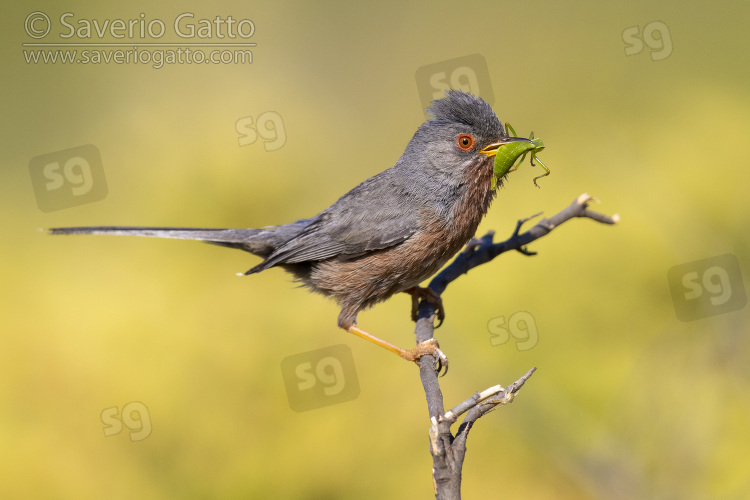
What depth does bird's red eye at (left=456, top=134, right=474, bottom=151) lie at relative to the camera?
3553mm

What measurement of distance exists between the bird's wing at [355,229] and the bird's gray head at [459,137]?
28 cm

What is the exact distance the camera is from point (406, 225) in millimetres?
3600

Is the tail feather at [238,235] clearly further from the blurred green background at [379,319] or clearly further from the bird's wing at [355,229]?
the blurred green background at [379,319]

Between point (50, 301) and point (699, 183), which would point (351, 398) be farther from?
point (699, 183)

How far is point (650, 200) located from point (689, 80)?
178 centimetres

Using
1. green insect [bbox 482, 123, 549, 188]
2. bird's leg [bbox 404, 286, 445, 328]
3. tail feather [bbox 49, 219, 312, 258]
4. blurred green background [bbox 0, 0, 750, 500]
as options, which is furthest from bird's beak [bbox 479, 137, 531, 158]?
blurred green background [bbox 0, 0, 750, 500]

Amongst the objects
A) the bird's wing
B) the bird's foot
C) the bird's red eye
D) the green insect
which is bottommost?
the bird's foot

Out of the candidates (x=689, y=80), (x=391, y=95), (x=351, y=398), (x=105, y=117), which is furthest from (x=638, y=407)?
(x=105, y=117)

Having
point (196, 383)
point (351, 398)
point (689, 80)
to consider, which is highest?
point (689, 80)

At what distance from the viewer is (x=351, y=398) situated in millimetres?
4246

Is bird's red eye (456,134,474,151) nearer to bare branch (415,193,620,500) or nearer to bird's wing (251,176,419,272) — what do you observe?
bird's wing (251,176,419,272)

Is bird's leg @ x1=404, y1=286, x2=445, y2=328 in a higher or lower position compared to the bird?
lower

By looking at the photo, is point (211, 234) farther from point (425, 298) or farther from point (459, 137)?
point (459, 137)

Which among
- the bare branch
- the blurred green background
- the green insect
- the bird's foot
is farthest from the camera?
the blurred green background
